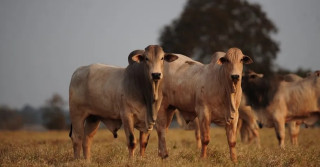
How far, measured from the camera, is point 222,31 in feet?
119

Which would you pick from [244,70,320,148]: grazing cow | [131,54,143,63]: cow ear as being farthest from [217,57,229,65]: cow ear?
[244,70,320,148]: grazing cow

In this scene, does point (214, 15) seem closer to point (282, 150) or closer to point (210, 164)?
point (282, 150)

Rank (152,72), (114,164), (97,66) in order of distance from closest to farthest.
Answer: (114,164) → (152,72) → (97,66)

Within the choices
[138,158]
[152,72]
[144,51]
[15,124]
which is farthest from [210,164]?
[15,124]

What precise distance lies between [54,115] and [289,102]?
132ft

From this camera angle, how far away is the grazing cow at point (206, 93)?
10711 millimetres

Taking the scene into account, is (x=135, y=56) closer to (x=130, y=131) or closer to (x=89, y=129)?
(x=130, y=131)

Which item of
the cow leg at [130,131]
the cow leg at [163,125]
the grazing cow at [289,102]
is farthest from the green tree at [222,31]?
the cow leg at [130,131]

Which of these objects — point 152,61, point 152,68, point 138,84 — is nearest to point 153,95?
point 138,84

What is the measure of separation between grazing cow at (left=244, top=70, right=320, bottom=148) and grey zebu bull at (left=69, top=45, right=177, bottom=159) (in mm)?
6764

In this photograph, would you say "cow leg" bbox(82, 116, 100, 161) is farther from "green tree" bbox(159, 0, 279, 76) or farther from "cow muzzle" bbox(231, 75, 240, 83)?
"green tree" bbox(159, 0, 279, 76)

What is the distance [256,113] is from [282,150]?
5.86 meters

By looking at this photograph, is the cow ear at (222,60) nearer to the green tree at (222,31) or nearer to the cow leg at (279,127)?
the cow leg at (279,127)

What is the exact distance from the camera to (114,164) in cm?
922
